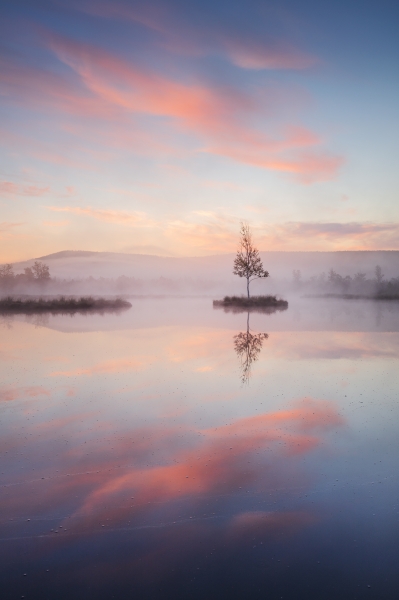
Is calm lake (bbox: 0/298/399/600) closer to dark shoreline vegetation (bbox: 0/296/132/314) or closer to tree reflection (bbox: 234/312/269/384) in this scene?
tree reflection (bbox: 234/312/269/384)

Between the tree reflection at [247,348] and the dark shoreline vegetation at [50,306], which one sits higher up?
the dark shoreline vegetation at [50,306]

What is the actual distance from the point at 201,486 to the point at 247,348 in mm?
14486

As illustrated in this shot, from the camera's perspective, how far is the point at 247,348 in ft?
69.0

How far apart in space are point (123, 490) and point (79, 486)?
2.66 ft

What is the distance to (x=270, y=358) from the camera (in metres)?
18.2

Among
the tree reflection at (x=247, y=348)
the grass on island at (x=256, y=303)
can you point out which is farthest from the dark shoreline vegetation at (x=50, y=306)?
the tree reflection at (x=247, y=348)

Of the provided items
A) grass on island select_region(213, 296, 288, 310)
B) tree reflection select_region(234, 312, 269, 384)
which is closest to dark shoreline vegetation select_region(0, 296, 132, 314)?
grass on island select_region(213, 296, 288, 310)

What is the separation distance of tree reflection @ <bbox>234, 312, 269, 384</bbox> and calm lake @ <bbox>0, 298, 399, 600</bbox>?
87cm

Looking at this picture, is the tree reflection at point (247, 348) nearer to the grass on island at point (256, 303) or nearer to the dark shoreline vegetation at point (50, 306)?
the grass on island at point (256, 303)

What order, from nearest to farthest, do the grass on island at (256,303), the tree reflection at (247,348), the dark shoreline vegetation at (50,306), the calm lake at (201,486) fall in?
the calm lake at (201,486) → the tree reflection at (247,348) → the dark shoreline vegetation at (50,306) → the grass on island at (256,303)

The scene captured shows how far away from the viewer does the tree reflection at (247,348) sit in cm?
1586

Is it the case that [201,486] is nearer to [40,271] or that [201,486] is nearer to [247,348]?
[247,348]

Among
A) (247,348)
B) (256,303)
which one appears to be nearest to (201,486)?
(247,348)

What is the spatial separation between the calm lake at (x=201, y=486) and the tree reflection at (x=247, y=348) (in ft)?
2.84
